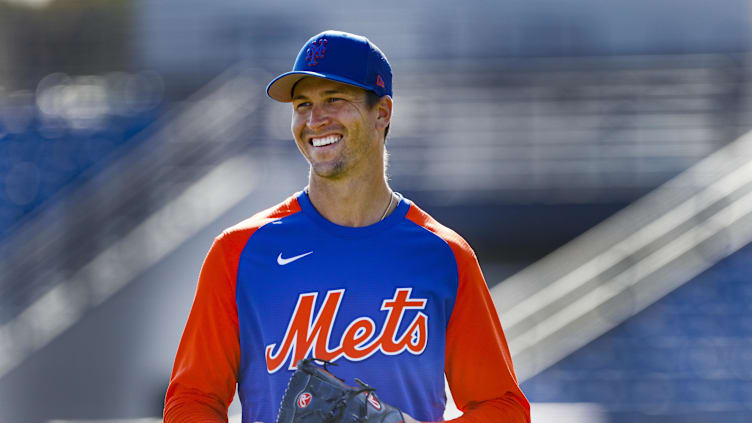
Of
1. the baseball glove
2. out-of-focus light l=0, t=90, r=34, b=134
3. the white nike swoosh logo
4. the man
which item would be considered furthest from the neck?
out-of-focus light l=0, t=90, r=34, b=134

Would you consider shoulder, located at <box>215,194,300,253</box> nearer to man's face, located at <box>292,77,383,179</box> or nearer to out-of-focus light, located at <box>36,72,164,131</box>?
man's face, located at <box>292,77,383,179</box>

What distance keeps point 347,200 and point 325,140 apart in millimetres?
153

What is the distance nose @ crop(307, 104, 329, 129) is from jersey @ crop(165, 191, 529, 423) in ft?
0.67

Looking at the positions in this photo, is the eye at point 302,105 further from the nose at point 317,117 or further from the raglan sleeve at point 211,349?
the raglan sleeve at point 211,349

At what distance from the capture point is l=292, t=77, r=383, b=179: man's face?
214 centimetres

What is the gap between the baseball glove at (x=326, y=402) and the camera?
1.93 meters

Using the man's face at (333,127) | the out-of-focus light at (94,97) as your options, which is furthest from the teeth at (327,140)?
the out-of-focus light at (94,97)

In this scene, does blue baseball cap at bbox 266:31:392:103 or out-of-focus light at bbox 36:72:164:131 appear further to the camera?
out-of-focus light at bbox 36:72:164:131

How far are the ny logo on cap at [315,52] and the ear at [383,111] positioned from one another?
7.0 inches

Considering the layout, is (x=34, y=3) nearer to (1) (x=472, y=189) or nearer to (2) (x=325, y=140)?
(1) (x=472, y=189)

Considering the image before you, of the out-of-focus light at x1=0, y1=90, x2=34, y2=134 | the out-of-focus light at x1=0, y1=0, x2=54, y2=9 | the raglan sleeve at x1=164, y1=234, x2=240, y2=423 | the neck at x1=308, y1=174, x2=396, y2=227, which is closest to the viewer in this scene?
the raglan sleeve at x1=164, y1=234, x2=240, y2=423

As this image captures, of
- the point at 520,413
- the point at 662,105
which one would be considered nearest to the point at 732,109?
the point at 662,105

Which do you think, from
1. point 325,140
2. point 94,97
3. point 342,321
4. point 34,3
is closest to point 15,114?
point 94,97

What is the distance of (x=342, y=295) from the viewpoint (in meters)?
2.10
